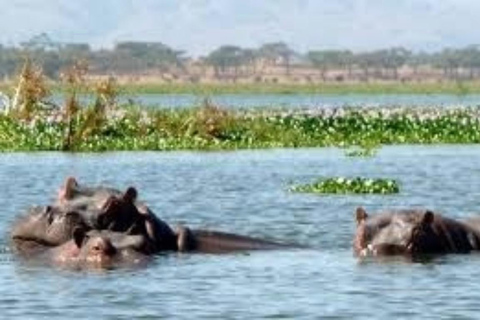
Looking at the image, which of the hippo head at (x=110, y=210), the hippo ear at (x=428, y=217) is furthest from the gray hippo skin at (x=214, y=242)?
the hippo ear at (x=428, y=217)

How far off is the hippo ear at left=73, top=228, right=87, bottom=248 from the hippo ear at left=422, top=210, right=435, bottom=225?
4.22 meters

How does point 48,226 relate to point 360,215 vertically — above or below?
below

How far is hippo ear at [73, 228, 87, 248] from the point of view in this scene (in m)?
22.6

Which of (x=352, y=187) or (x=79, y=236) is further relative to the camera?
(x=352, y=187)

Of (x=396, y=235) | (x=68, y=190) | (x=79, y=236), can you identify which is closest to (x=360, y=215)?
(x=396, y=235)

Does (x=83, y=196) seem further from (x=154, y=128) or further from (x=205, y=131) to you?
(x=154, y=128)

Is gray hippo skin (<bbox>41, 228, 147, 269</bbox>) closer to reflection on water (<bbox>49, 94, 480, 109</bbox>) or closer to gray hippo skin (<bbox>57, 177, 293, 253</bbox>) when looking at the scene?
gray hippo skin (<bbox>57, 177, 293, 253</bbox>)

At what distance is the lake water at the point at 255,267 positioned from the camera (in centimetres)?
1923

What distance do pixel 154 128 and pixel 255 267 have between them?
106ft

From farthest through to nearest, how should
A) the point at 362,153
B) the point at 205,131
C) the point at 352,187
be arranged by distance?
the point at 205,131
the point at 362,153
the point at 352,187

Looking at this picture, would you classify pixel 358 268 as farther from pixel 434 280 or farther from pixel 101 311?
pixel 101 311

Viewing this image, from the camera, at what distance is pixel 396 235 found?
77.5 ft

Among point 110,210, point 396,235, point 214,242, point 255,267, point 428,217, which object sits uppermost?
point 110,210

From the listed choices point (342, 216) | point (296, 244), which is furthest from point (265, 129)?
point (296, 244)
